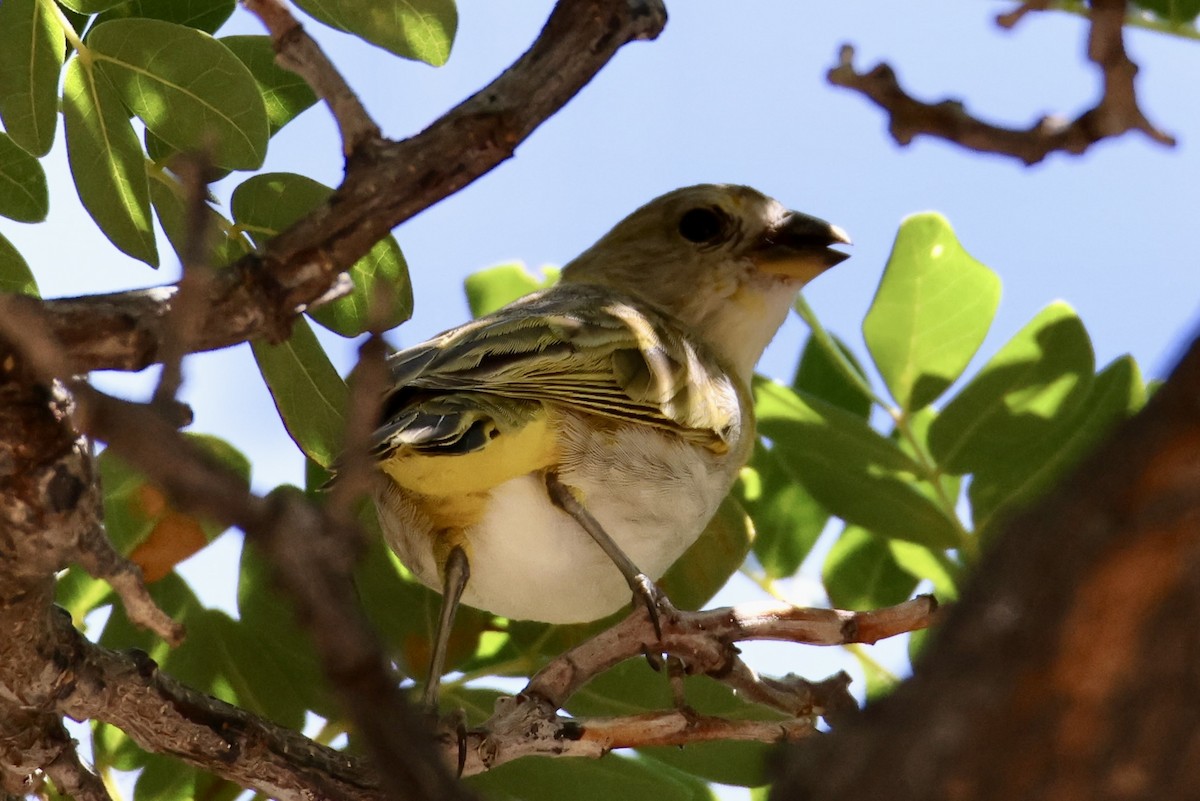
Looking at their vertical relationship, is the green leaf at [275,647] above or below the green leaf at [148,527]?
below

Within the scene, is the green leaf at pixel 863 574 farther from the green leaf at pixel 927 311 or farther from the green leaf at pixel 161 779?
the green leaf at pixel 161 779

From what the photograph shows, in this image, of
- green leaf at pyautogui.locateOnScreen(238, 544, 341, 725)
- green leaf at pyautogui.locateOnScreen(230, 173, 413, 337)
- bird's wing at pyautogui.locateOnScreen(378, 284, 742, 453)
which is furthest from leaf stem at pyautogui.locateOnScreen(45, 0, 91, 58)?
green leaf at pyautogui.locateOnScreen(238, 544, 341, 725)

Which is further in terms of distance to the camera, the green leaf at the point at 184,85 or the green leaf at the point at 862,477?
the green leaf at the point at 862,477

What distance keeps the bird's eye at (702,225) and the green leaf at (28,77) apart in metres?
2.27

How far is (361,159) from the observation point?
6.52 feet

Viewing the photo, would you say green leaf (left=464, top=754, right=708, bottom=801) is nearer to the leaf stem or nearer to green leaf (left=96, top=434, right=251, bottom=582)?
green leaf (left=96, top=434, right=251, bottom=582)

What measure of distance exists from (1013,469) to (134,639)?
1865 mm

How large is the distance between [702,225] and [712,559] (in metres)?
1.30

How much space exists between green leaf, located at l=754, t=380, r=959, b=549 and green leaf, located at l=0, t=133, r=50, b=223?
5.02ft

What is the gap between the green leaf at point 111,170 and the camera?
91.8 inches

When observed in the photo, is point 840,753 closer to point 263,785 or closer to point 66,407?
point 66,407

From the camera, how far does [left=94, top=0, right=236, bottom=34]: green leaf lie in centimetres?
262

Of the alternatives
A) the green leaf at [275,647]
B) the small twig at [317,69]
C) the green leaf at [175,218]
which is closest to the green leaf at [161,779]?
the green leaf at [275,647]

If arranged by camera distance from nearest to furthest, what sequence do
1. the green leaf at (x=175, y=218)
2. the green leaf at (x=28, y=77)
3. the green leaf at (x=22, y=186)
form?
the green leaf at (x=28, y=77)
the green leaf at (x=175, y=218)
the green leaf at (x=22, y=186)
